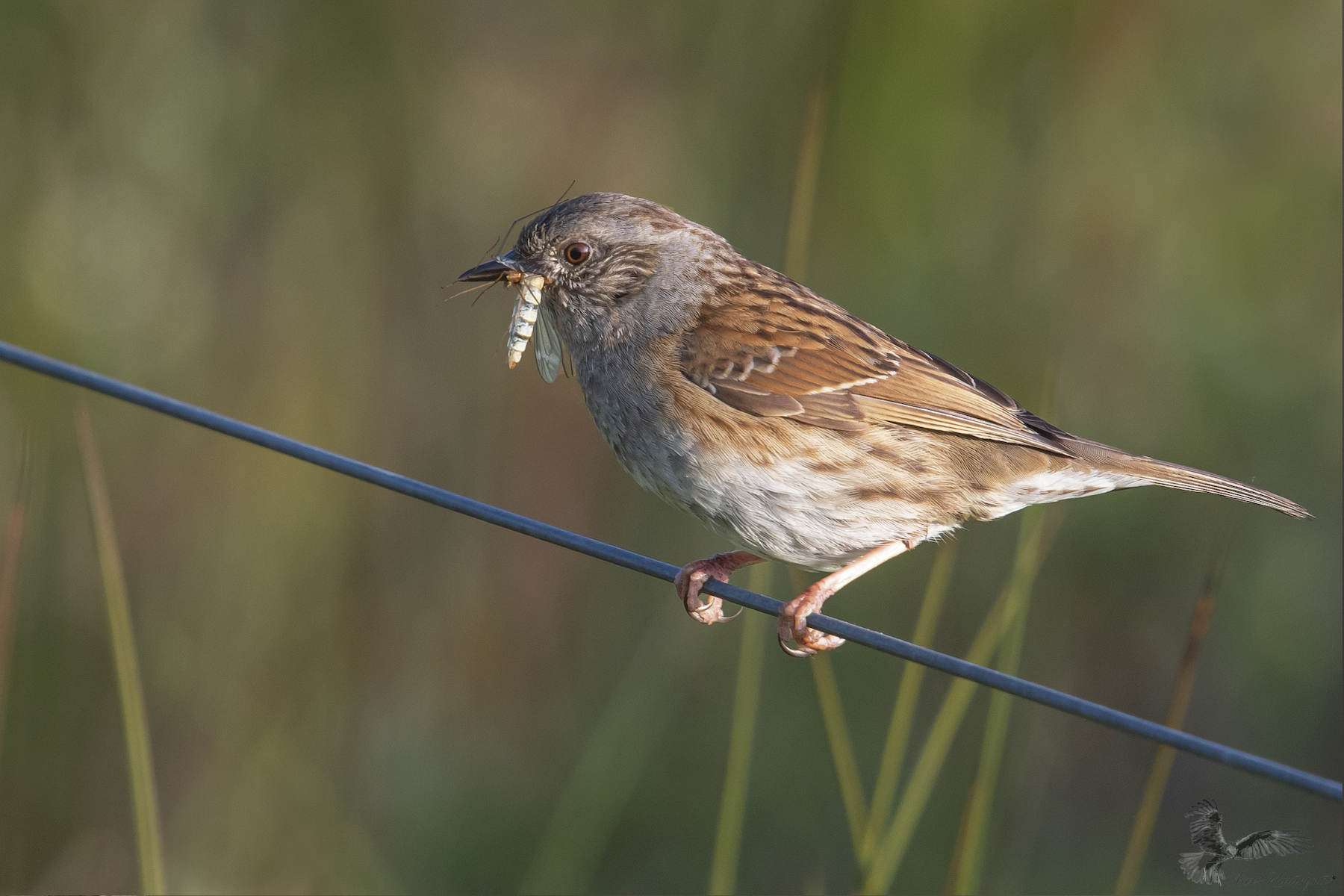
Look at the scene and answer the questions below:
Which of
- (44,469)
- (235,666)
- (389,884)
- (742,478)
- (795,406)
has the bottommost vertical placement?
(389,884)

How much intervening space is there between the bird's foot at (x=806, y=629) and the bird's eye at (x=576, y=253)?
104cm

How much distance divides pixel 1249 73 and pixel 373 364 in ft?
10.1

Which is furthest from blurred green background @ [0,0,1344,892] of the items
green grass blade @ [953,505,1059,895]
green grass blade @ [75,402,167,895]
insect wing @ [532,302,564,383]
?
green grass blade @ [953,505,1059,895]

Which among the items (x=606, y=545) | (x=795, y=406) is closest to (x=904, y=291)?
(x=795, y=406)

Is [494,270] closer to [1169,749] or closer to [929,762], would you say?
[929,762]

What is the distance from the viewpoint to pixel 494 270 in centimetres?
338

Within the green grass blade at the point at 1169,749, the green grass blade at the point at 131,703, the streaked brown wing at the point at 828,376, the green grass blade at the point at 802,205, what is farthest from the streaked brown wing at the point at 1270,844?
the green grass blade at the point at 131,703

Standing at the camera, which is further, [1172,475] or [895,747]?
[1172,475]

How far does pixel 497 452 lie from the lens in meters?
4.56

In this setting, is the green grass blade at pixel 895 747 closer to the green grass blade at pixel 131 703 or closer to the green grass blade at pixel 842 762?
the green grass blade at pixel 842 762

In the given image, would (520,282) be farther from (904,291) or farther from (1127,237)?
(1127,237)

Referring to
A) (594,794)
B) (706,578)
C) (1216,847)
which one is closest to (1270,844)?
(1216,847)

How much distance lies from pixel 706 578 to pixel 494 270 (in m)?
0.96

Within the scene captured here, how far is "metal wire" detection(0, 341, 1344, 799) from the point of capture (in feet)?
4.83
